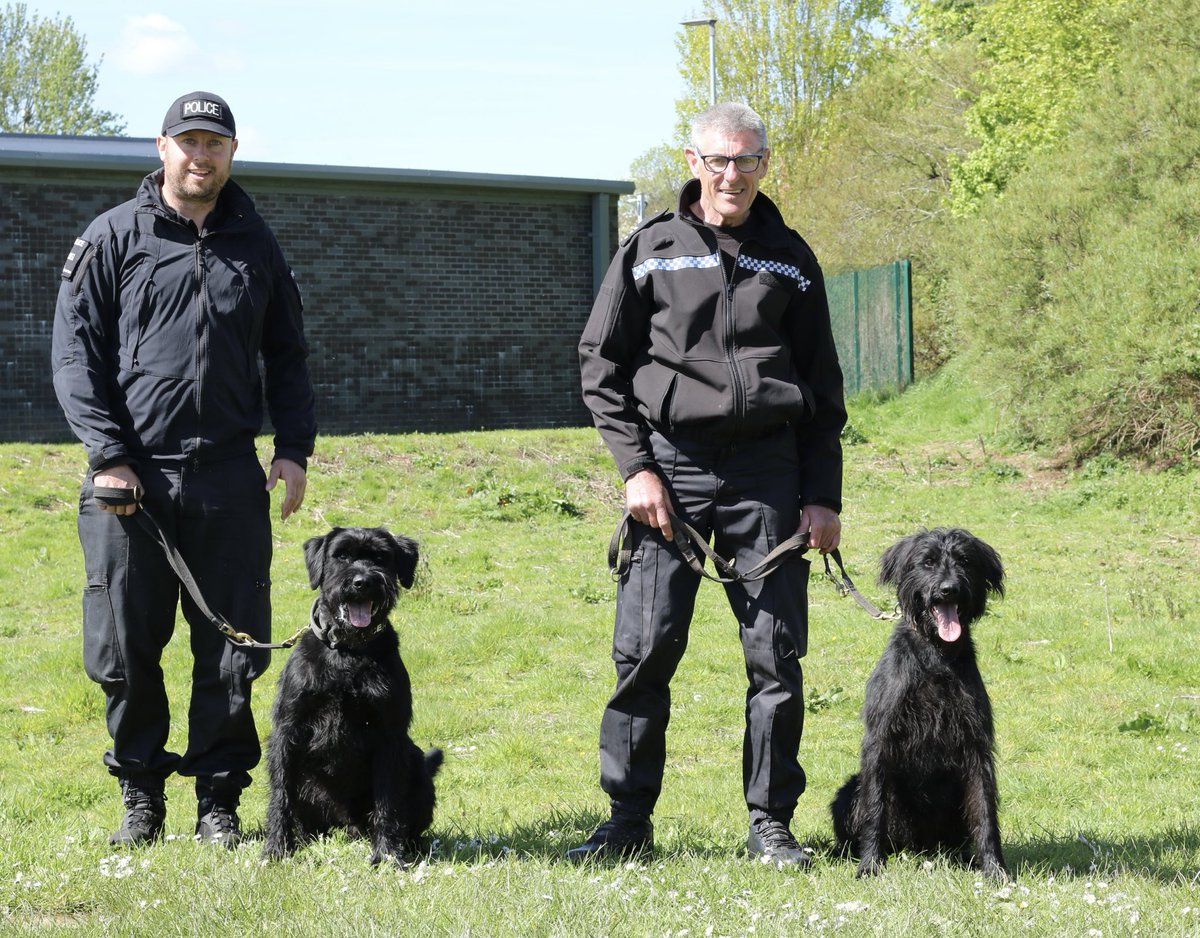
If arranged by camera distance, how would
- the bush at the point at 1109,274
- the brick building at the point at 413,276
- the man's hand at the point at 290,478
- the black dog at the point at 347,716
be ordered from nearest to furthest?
1. the black dog at the point at 347,716
2. the man's hand at the point at 290,478
3. the bush at the point at 1109,274
4. the brick building at the point at 413,276

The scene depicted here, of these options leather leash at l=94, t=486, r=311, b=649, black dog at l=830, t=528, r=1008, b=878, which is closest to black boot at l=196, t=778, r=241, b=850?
leather leash at l=94, t=486, r=311, b=649

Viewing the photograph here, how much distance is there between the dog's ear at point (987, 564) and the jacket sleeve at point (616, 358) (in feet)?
3.95

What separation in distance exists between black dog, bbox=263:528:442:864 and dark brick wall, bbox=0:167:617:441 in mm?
14421

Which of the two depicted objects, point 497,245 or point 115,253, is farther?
point 497,245

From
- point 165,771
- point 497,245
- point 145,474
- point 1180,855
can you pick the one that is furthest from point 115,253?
point 497,245

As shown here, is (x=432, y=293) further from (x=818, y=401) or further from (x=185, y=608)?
(x=818, y=401)

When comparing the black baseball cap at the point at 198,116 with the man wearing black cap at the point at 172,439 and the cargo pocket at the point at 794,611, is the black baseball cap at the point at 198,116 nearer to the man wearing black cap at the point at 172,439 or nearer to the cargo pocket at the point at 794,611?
the man wearing black cap at the point at 172,439

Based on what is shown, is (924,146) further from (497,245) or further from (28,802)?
(28,802)

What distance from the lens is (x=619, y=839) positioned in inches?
183

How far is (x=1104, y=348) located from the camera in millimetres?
14922

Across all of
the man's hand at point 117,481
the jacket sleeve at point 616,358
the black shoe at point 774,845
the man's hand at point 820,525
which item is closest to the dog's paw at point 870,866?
the black shoe at point 774,845

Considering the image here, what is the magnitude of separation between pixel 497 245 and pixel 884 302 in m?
7.40

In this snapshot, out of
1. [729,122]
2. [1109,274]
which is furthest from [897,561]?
[1109,274]

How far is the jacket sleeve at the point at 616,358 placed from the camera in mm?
4551
